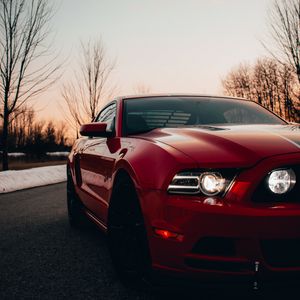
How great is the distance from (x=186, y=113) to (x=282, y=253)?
201 cm

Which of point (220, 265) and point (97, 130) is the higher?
point (97, 130)

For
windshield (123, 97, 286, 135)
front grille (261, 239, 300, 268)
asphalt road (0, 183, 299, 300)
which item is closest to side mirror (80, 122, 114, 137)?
windshield (123, 97, 286, 135)

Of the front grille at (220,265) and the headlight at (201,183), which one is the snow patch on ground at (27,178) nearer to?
the headlight at (201,183)

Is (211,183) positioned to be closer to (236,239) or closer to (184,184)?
(184,184)

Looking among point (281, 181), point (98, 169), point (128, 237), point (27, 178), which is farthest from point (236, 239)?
point (27, 178)

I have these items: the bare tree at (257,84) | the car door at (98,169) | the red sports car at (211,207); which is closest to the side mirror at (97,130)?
the car door at (98,169)

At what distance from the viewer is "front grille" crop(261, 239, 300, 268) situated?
222 centimetres

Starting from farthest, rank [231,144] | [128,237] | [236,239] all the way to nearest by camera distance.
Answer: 1. [128,237]
2. [231,144]
3. [236,239]

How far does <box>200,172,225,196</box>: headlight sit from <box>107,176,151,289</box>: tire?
0.49 m

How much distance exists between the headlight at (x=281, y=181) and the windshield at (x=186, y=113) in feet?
4.61

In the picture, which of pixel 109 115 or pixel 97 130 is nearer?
pixel 97 130

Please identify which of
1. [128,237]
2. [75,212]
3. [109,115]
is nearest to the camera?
[128,237]

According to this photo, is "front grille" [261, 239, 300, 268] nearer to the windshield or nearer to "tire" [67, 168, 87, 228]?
the windshield

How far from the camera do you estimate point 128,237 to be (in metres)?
2.93
